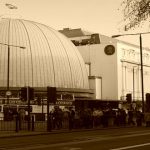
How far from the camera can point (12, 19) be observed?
326 feet

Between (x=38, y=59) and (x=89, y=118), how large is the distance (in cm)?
4718

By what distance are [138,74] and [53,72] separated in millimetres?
41839

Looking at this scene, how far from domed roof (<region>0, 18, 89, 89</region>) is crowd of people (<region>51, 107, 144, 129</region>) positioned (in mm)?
37296

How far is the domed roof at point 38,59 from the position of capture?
3506 inches

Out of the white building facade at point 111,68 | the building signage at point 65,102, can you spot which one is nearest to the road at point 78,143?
the building signage at point 65,102

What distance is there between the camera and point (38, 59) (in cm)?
9069

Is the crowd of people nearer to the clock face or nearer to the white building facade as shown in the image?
the white building facade

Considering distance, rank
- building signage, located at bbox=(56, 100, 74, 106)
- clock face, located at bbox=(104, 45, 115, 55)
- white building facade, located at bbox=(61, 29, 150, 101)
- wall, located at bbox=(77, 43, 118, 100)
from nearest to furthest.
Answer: building signage, located at bbox=(56, 100, 74, 106) → clock face, located at bbox=(104, 45, 115, 55) → white building facade, located at bbox=(61, 29, 150, 101) → wall, located at bbox=(77, 43, 118, 100)

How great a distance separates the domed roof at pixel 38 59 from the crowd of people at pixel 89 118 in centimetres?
3730

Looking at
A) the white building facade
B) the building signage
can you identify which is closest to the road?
the building signage

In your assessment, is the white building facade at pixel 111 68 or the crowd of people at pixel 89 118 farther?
the white building facade at pixel 111 68

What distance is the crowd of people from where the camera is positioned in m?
42.2

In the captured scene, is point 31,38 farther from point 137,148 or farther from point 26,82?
point 137,148

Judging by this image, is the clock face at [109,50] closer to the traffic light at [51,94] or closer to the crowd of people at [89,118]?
the crowd of people at [89,118]
